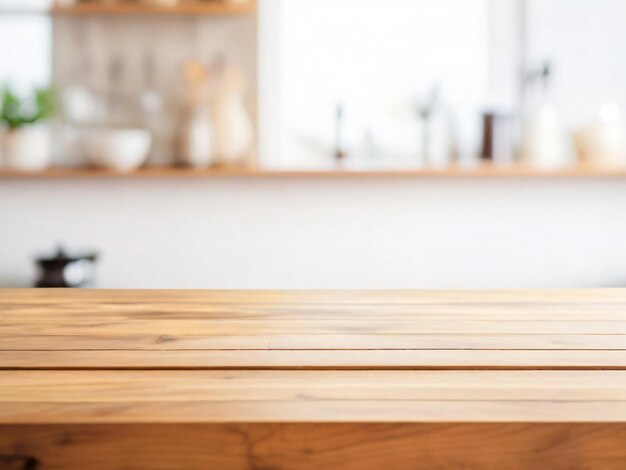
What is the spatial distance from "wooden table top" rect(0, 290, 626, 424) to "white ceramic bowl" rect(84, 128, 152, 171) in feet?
4.49

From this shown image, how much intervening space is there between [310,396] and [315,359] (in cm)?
11

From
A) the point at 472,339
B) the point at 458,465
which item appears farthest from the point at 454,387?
the point at 472,339

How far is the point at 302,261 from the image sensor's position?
253cm

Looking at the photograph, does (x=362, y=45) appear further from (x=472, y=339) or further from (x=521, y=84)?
(x=472, y=339)

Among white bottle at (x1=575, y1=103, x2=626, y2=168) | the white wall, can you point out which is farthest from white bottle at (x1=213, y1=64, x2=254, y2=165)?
white bottle at (x1=575, y1=103, x2=626, y2=168)

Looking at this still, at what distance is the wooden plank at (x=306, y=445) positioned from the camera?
1.72 ft

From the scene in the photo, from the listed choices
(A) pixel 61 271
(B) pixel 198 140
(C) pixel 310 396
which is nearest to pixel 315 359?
(C) pixel 310 396

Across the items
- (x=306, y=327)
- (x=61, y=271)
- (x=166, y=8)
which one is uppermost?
(x=166, y=8)

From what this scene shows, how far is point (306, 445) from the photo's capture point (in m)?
0.53

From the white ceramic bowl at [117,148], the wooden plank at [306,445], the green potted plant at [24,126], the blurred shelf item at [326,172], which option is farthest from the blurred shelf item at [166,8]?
the wooden plank at [306,445]

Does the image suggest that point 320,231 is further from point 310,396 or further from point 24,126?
point 310,396

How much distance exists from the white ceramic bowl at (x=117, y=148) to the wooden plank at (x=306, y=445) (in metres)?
1.94

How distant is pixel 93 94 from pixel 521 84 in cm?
162

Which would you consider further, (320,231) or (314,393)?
(320,231)
